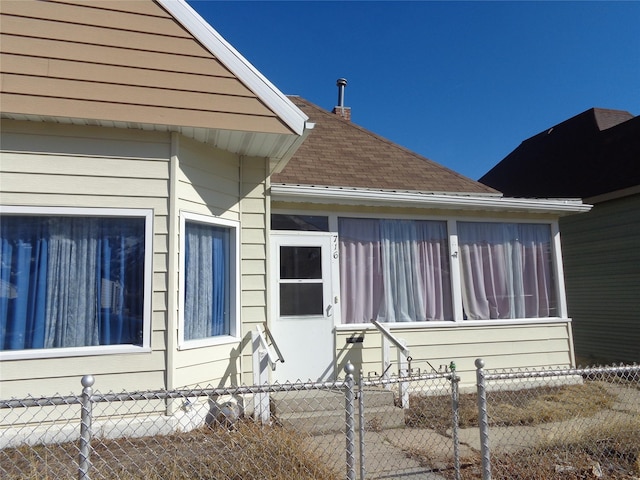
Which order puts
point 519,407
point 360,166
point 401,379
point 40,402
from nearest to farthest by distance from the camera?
point 40,402 < point 401,379 < point 519,407 < point 360,166

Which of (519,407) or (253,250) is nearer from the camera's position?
(253,250)

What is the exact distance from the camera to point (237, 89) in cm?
501

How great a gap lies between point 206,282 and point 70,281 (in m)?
1.36

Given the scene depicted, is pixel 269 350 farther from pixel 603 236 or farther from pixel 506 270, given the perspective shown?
pixel 603 236

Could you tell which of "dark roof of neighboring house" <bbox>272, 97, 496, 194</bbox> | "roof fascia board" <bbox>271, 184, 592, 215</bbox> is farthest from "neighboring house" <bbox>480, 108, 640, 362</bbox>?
"dark roof of neighboring house" <bbox>272, 97, 496, 194</bbox>

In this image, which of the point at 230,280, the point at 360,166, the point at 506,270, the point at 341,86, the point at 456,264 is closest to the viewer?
the point at 230,280

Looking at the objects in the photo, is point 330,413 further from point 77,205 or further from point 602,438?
point 77,205

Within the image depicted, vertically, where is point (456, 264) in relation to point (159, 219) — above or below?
below

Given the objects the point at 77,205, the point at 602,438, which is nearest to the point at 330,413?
the point at 602,438

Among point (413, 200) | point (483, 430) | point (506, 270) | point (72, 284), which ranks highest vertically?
point (413, 200)

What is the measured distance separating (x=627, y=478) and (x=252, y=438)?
115 inches

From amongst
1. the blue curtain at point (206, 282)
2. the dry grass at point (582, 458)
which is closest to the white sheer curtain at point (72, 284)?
the blue curtain at point (206, 282)

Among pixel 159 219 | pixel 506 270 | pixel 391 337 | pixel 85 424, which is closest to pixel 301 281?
pixel 391 337

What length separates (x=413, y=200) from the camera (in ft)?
21.8
